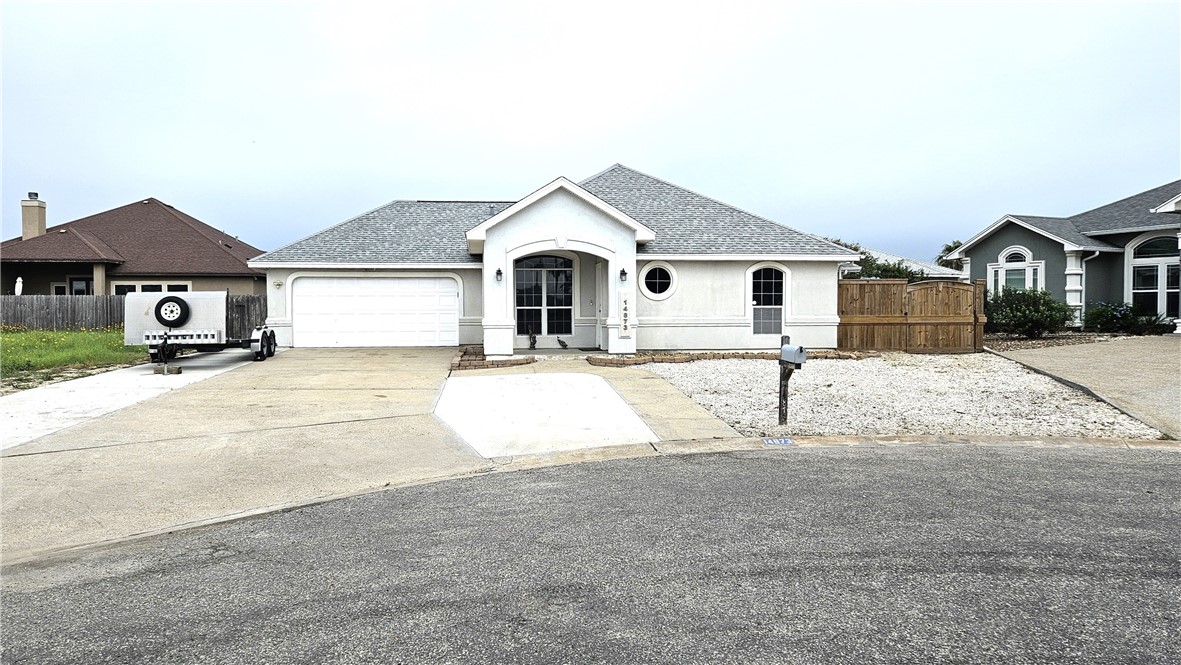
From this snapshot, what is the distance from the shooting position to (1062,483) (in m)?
7.03

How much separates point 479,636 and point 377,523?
7.65ft

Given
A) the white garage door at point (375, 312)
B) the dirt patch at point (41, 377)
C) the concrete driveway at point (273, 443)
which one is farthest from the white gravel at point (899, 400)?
the dirt patch at point (41, 377)

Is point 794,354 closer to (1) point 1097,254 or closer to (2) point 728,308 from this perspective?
(2) point 728,308

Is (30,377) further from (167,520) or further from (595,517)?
(595,517)

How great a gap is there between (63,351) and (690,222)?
16050 millimetres

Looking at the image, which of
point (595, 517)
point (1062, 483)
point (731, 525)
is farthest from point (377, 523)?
point (1062, 483)

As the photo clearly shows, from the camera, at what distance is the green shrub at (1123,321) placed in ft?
76.0

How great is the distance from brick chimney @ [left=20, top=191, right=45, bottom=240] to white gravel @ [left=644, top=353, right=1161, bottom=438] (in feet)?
88.4

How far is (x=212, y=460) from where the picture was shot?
805 centimetres

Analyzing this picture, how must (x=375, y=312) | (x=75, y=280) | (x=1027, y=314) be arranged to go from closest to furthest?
(x=375, y=312)
(x=1027, y=314)
(x=75, y=280)

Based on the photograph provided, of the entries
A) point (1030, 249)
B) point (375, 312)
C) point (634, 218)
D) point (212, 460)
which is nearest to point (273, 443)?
point (212, 460)

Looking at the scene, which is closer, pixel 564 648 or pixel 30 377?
pixel 564 648

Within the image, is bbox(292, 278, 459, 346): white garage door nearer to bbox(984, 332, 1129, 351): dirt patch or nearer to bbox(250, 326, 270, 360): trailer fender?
bbox(250, 326, 270, 360): trailer fender

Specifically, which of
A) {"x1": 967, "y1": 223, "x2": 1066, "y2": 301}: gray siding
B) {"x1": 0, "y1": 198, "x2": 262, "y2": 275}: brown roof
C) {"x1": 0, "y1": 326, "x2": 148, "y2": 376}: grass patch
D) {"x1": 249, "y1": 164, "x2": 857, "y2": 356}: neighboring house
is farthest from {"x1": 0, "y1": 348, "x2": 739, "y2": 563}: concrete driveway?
{"x1": 967, "y1": 223, "x2": 1066, "y2": 301}: gray siding
